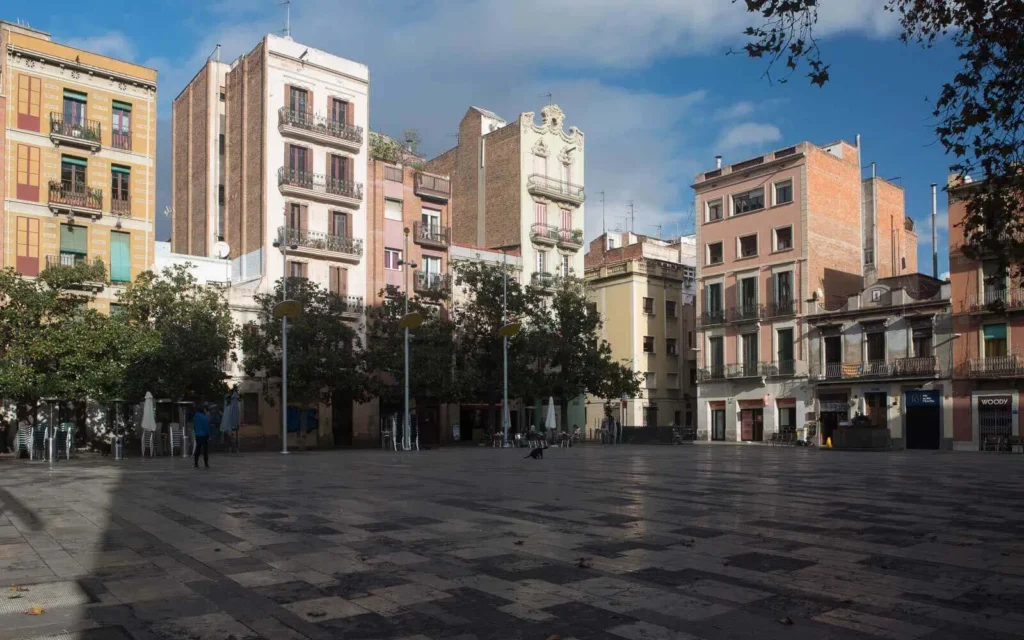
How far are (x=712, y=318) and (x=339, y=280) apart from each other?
25204 millimetres

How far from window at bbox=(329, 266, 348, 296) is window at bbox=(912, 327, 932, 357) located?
3239cm

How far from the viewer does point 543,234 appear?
6334cm

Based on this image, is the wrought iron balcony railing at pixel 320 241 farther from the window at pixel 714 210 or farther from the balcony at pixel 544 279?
the window at pixel 714 210

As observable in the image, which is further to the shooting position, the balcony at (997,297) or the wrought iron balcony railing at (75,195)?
the balcony at (997,297)

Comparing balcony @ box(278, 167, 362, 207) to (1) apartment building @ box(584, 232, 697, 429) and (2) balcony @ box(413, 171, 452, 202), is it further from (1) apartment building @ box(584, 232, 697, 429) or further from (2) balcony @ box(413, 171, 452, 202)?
(1) apartment building @ box(584, 232, 697, 429)

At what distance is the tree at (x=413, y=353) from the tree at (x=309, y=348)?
1226mm

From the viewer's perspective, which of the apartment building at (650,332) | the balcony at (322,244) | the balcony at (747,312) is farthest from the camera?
the apartment building at (650,332)

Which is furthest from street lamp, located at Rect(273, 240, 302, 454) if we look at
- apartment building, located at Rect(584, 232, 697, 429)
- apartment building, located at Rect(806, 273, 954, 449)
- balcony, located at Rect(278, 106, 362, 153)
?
apartment building, located at Rect(584, 232, 697, 429)

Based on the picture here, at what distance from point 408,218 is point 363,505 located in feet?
141

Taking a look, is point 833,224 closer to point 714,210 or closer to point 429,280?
point 714,210

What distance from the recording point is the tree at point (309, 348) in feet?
139

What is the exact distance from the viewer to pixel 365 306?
52.4 metres

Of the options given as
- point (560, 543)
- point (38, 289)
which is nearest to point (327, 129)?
point (38, 289)

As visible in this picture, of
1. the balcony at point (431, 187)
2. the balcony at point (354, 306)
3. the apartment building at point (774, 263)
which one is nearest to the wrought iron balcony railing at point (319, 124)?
the balcony at point (431, 187)
